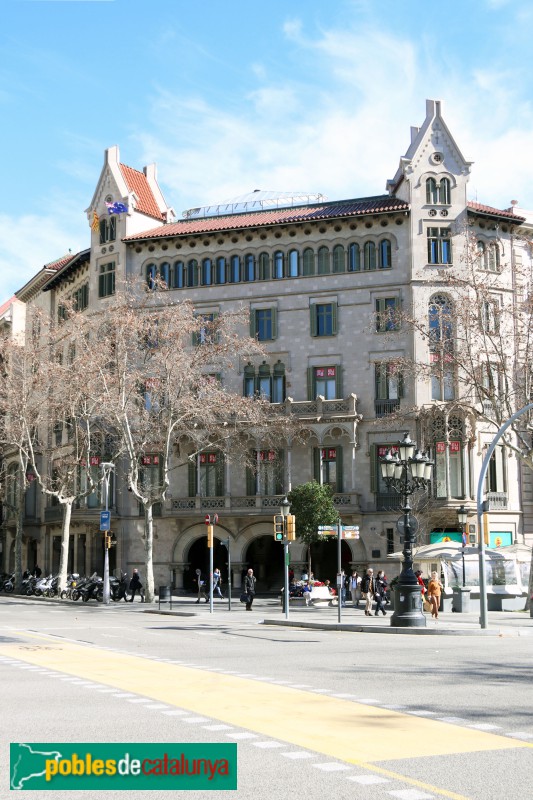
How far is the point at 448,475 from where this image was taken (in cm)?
4809

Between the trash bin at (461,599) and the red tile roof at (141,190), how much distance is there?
1249 inches

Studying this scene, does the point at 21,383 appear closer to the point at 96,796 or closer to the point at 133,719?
the point at 133,719

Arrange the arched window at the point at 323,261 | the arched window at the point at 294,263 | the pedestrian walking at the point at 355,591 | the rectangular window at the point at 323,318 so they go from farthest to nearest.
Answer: the arched window at the point at 294,263, the arched window at the point at 323,261, the rectangular window at the point at 323,318, the pedestrian walking at the point at 355,591

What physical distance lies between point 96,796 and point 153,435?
37970 mm

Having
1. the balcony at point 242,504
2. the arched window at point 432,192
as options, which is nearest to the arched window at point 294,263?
the arched window at point 432,192

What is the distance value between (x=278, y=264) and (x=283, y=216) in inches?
119

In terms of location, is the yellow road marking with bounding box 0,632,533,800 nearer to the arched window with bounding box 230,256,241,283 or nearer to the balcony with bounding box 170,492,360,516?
the balcony with bounding box 170,492,360,516

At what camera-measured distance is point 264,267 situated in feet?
175

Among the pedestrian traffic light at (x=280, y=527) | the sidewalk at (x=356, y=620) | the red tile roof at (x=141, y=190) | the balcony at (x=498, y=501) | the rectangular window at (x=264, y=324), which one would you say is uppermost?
the red tile roof at (x=141, y=190)

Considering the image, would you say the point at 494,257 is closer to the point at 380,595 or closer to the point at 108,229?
the point at 108,229

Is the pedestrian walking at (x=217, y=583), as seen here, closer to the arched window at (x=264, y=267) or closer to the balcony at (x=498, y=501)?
the balcony at (x=498, y=501)

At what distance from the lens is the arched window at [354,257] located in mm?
51781

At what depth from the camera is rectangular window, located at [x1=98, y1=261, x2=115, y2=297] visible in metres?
56.3

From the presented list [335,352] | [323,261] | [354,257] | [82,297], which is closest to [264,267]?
[323,261]
